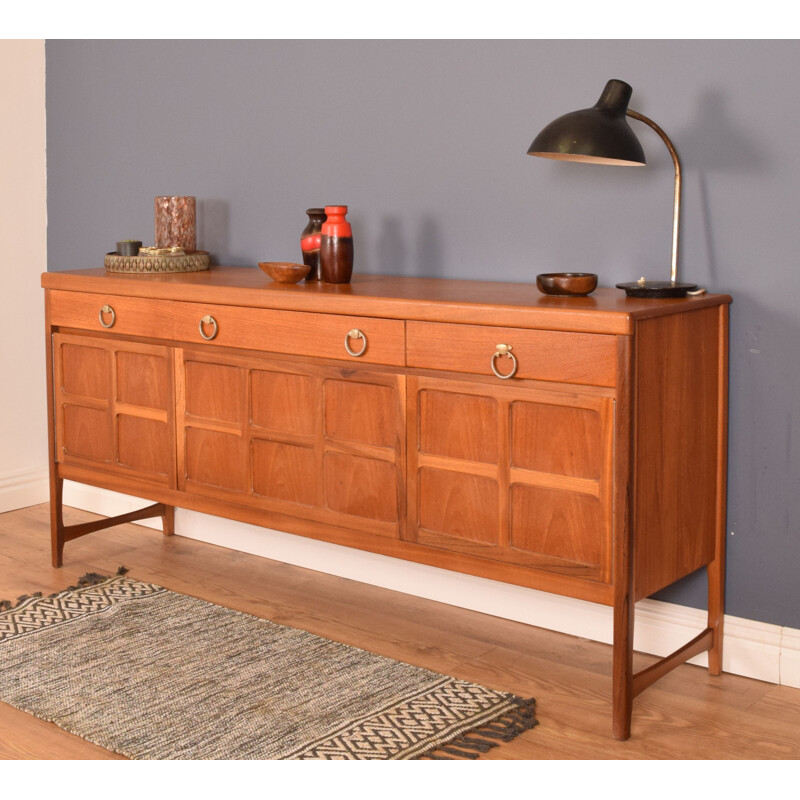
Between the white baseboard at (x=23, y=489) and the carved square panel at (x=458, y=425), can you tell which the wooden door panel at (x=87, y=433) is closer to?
the white baseboard at (x=23, y=489)

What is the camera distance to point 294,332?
104 inches

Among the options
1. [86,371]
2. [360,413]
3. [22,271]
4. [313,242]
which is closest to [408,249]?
[313,242]

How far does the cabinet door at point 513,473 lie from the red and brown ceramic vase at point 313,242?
58cm

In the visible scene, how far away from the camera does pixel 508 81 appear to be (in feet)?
9.01

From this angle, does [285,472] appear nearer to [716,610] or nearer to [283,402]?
[283,402]


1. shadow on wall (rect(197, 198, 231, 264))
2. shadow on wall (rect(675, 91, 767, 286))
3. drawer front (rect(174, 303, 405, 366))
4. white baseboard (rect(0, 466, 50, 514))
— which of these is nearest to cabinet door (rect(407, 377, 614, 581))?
drawer front (rect(174, 303, 405, 366))

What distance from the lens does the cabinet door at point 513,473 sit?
221 centimetres

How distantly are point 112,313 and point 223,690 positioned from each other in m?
1.17

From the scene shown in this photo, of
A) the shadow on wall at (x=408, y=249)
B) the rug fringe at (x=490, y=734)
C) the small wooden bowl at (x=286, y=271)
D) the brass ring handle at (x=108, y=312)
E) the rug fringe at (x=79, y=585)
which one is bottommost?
the rug fringe at (x=490, y=734)

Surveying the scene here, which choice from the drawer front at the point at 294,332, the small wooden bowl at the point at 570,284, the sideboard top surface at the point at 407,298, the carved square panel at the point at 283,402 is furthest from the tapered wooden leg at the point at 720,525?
the carved square panel at the point at 283,402

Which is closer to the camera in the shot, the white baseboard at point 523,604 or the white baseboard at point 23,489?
the white baseboard at point 523,604

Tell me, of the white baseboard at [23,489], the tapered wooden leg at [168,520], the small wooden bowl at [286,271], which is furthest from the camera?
the white baseboard at [23,489]

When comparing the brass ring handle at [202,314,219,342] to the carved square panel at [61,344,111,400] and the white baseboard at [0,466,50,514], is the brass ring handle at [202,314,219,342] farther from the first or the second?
the white baseboard at [0,466,50,514]
